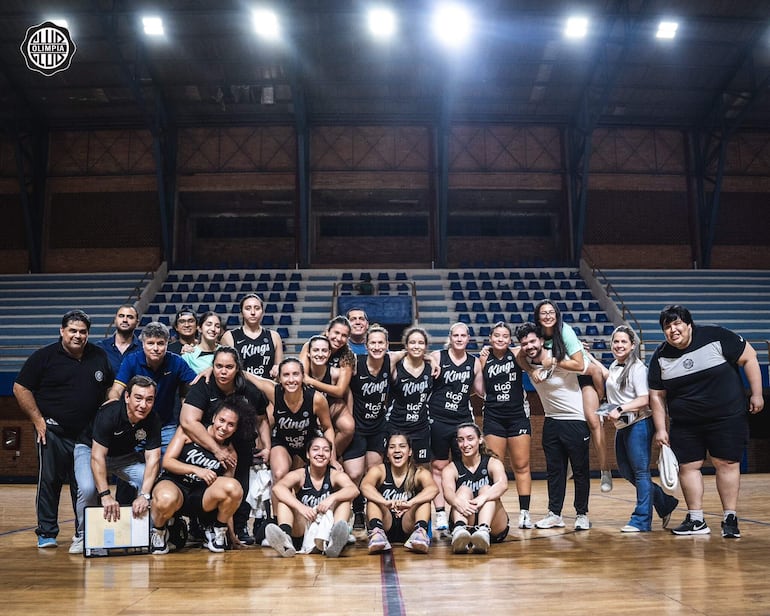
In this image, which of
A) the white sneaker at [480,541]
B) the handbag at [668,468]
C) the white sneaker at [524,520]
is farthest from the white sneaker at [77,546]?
the handbag at [668,468]

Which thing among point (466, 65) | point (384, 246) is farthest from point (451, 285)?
point (466, 65)

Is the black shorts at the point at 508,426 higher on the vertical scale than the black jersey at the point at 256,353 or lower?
lower

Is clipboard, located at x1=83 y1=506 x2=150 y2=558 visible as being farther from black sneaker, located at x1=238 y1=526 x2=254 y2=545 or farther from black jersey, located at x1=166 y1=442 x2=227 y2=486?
black sneaker, located at x1=238 y1=526 x2=254 y2=545

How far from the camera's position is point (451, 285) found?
1591 cm

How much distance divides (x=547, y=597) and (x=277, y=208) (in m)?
15.8

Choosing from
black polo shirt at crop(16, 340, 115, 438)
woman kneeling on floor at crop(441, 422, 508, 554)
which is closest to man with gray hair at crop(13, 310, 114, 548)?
black polo shirt at crop(16, 340, 115, 438)

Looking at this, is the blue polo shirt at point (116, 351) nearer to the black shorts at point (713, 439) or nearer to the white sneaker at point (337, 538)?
the white sneaker at point (337, 538)

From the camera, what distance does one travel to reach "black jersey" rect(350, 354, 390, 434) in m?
4.76

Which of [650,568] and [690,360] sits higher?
[690,360]

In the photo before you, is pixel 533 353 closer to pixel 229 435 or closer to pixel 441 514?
pixel 441 514

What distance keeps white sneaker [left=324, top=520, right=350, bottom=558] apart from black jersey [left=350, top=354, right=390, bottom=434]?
41.2 inches

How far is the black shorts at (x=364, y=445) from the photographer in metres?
4.73

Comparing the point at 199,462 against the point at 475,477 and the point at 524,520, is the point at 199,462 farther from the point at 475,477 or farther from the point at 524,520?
the point at 524,520

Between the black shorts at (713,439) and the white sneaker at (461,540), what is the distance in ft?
5.41
